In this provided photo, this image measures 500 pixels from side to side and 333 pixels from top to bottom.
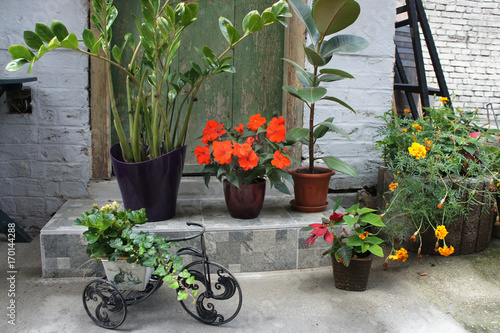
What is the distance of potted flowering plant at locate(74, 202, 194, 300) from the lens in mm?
1506

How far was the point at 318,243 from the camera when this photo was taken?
2.15 m

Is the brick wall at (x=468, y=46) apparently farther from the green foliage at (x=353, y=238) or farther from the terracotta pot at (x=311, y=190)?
the green foliage at (x=353, y=238)

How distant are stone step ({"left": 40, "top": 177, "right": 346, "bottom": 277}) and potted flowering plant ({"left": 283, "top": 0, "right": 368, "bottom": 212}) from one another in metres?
0.14

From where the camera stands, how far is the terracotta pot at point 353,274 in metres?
1.89

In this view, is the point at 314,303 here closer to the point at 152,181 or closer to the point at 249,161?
the point at 249,161

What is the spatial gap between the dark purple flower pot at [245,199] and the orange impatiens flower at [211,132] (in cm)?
24

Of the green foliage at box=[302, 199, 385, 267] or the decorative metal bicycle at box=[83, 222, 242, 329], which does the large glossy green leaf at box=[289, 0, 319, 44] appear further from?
the decorative metal bicycle at box=[83, 222, 242, 329]

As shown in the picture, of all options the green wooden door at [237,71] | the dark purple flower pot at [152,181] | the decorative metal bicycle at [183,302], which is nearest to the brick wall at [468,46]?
the green wooden door at [237,71]

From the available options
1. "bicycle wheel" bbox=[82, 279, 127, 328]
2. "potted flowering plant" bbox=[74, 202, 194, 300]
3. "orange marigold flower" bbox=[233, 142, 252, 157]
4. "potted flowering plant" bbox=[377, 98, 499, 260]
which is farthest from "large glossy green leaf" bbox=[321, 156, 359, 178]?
"bicycle wheel" bbox=[82, 279, 127, 328]

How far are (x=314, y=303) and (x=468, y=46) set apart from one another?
627 centimetres

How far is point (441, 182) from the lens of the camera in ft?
6.90

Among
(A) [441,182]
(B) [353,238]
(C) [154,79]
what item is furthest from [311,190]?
(C) [154,79]

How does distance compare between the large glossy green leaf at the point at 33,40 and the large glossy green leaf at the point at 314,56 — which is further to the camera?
the large glossy green leaf at the point at 314,56

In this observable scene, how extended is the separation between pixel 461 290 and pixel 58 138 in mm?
2320
